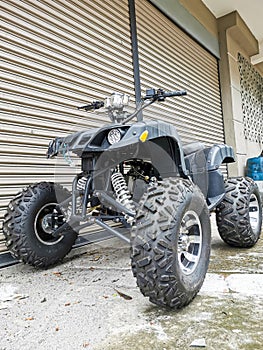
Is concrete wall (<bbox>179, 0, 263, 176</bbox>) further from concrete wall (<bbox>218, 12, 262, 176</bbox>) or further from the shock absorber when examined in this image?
the shock absorber

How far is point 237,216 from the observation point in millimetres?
2273

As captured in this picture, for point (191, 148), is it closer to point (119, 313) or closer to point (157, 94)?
point (157, 94)

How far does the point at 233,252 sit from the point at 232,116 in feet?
16.4

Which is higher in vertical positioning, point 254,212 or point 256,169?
point 256,169

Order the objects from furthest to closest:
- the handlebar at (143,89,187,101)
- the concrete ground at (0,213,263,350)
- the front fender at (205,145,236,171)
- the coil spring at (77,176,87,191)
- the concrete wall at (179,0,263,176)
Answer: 1. the concrete wall at (179,0,263,176)
2. the front fender at (205,145,236,171)
3. the coil spring at (77,176,87,191)
4. the handlebar at (143,89,187,101)
5. the concrete ground at (0,213,263,350)

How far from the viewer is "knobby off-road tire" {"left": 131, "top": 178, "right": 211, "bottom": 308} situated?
49.0 inches

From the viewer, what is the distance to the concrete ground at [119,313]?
1090 mm

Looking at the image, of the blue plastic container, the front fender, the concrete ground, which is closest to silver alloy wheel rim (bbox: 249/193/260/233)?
Answer: the front fender

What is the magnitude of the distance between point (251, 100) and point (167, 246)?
26.0 feet

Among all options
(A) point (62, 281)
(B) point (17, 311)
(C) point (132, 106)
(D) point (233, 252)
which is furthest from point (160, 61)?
(B) point (17, 311)

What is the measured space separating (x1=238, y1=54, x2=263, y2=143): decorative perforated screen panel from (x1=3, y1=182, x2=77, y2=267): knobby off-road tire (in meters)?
6.39

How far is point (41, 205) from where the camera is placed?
6.56 ft

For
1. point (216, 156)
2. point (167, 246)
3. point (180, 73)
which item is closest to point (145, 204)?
point (167, 246)

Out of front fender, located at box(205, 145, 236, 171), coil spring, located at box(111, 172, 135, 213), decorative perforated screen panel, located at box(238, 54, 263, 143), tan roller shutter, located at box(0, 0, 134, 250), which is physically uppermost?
decorative perforated screen panel, located at box(238, 54, 263, 143)
